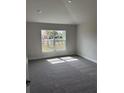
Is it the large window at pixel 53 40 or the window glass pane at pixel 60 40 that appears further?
the window glass pane at pixel 60 40

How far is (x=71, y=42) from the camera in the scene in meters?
7.36

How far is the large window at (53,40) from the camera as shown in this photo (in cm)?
660

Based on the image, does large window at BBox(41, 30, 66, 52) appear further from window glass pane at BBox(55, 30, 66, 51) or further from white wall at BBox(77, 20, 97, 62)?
white wall at BBox(77, 20, 97, 62)

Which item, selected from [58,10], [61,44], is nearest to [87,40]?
[61,44]

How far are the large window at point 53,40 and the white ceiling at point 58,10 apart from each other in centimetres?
82

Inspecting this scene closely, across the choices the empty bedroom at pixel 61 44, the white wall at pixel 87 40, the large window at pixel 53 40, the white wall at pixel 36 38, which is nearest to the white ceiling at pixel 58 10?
the empty bedroom at pixel 61 44

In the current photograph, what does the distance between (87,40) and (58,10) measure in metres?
2.46

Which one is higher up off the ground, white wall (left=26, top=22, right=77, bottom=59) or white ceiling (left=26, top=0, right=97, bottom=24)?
white ceiling (left=26, top=0, right=97, bottom=24)

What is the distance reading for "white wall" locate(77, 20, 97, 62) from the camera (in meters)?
5.54

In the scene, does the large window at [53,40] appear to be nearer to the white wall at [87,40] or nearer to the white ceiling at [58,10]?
the white ceiling at [58,10]

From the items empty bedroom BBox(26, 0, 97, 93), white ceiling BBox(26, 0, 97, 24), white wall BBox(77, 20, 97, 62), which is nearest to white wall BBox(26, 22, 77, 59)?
empty bedroom BBox(26, 0, 97, 93)

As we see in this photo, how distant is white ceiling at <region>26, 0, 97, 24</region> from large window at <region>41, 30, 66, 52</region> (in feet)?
2.70
